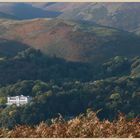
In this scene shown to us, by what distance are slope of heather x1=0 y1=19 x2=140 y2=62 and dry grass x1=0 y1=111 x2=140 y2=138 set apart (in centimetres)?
9444

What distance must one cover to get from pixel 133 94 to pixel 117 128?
207 feet

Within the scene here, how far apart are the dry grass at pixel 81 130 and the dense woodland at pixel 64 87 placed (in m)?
32.9

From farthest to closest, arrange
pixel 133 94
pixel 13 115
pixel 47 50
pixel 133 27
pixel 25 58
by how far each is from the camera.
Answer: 1. pixel 133 27
2. pixel 47 50
3. pixel 25 58
4. pixel 133 94
5. pixel 13 115

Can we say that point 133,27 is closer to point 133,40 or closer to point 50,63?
point 133,40

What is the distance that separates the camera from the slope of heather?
10462cm

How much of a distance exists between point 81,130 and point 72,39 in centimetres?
10401

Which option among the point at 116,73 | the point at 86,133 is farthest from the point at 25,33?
the point at 86,133

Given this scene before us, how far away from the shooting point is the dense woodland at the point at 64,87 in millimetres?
56062

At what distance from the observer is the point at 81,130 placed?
5582mm

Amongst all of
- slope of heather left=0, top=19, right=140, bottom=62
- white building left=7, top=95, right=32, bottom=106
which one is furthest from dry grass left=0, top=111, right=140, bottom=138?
slope of heather left=0, top=19, right=140, bottom=62

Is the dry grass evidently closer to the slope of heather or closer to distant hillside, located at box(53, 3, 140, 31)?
the slope of heather

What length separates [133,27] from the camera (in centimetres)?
17638

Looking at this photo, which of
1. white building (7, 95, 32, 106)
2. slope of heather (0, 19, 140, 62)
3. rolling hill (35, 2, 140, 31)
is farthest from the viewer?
rolling hill (35, 2, 140, 31)

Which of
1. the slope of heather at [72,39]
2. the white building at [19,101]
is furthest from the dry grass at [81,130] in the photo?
the slope of heather at [72,39]
